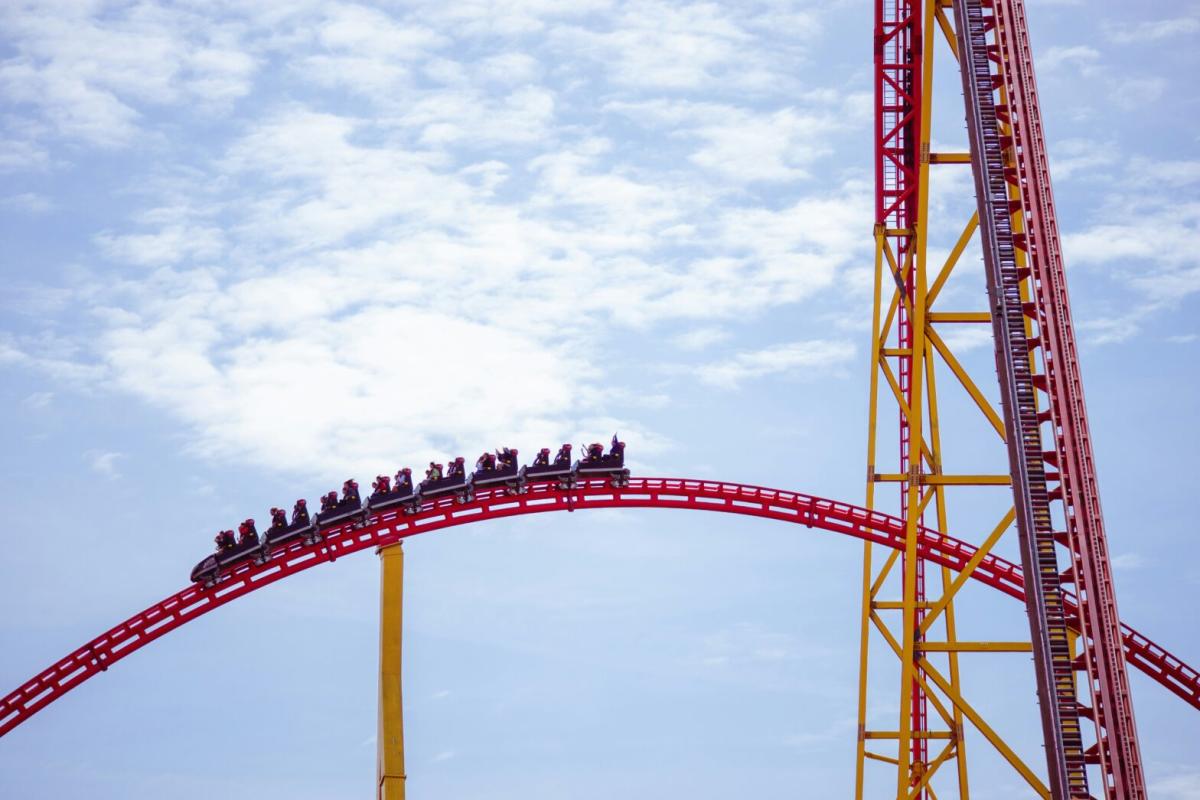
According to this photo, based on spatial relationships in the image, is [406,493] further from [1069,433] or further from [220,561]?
[1069,433]

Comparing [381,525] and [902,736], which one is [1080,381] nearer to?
[902,736]

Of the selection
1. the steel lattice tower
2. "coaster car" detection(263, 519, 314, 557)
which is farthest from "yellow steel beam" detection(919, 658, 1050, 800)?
"coaster car" detection(263, 519, 314, 557)

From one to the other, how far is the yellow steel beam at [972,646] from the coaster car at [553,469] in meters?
5.24

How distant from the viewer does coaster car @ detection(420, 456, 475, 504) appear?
2117 cm

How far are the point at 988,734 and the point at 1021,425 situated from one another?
159 inches

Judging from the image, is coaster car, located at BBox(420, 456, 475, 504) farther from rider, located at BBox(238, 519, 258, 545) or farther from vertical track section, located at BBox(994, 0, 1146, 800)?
vertical track section, located at BBox(994, 0, 1146, 800)

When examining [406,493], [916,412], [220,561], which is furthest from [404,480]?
[916,412]

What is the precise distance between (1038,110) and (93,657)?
1346 cm

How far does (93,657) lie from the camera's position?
798 inches

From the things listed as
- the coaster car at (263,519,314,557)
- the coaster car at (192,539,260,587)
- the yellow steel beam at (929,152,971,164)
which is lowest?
the coaster car at (192,539,260,587)

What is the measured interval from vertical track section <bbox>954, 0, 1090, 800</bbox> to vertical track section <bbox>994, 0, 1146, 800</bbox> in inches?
7.2

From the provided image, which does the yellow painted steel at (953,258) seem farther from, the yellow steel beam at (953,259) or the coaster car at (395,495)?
the coaster car at (395,495)

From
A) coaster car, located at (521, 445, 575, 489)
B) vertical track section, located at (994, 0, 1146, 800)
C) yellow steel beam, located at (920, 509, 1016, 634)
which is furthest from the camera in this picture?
coaster car, located at (521, 445, 575, 489)

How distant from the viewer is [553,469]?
21656mm
